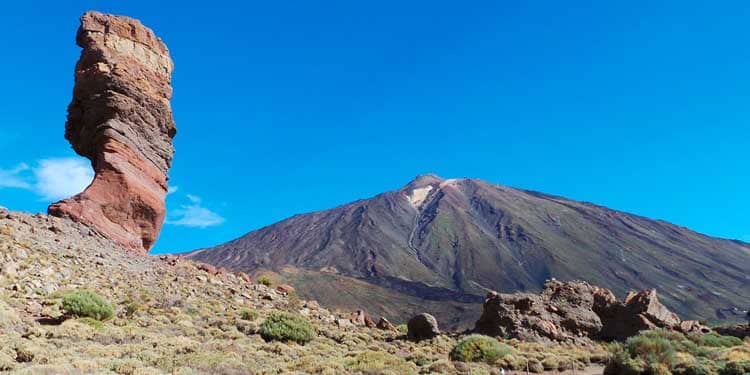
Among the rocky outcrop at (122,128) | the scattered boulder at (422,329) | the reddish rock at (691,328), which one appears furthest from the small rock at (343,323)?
the reddish rock at (691,328)

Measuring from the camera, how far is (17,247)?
1552cm

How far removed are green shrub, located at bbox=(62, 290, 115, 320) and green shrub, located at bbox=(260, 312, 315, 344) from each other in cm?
472

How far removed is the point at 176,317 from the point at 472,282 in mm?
110805

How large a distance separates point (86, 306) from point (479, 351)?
1215 centimetres

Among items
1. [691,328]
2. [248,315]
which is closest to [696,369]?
[691,328]

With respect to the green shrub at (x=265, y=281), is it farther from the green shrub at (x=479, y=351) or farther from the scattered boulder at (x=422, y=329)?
the green shrub at (x=479, y=351)

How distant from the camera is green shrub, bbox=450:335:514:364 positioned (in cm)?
1622

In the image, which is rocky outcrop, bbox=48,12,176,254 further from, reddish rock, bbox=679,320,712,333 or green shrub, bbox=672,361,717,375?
reddish rock, bbox=679,320,712,333

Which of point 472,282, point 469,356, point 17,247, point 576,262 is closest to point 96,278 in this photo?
point 17,247

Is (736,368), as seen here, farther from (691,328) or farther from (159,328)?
(159,328)

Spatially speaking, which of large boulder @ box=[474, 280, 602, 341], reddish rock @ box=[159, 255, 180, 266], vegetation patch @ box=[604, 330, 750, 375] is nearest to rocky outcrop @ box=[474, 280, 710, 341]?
large boulder @ box=[474, 280, 602, 341]

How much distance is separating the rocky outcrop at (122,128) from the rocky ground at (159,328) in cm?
119

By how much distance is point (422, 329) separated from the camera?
69.9 feet

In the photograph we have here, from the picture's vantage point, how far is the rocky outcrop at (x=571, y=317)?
22250 mm
